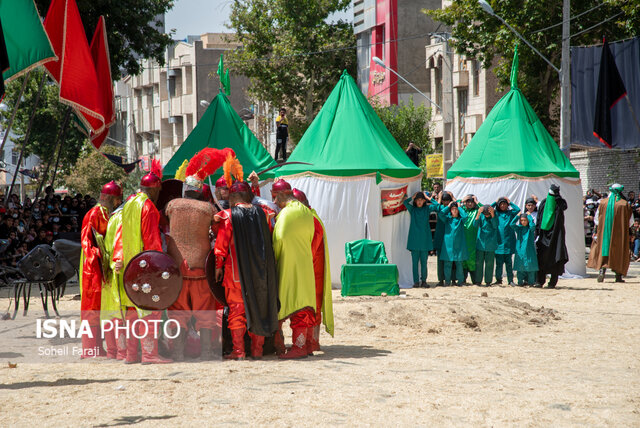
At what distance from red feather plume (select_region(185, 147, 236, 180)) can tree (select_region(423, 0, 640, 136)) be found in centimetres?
1758

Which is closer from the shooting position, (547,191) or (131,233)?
(131,233)

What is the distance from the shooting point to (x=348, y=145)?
15.9 metres

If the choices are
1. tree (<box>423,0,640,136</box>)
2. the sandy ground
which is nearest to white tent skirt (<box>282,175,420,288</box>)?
the sandy ground

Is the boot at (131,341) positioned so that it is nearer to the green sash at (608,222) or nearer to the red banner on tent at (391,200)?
the red banner on tent at (391,200)

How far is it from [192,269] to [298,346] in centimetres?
120

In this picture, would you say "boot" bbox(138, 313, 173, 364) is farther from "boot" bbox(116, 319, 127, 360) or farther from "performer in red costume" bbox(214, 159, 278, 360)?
"performer in red costume" bbox(214, 159, 278, 360)

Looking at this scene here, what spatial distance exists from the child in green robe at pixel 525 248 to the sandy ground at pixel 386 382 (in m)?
4.54

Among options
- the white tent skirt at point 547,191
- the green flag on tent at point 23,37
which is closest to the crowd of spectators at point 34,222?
the green flag on tent at point 23,37

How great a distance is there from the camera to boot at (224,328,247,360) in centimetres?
793

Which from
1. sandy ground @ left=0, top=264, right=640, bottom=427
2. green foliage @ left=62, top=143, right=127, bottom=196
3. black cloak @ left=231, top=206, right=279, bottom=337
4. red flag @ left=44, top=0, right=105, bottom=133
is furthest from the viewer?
green foliage @ left=62, top=143, right=127, bottom=196

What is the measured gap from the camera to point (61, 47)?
11.6 m

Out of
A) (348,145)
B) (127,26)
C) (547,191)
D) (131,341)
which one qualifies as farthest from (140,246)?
(127,26)

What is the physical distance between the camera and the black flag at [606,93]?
63.8ft

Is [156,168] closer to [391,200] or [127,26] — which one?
[391,200]
